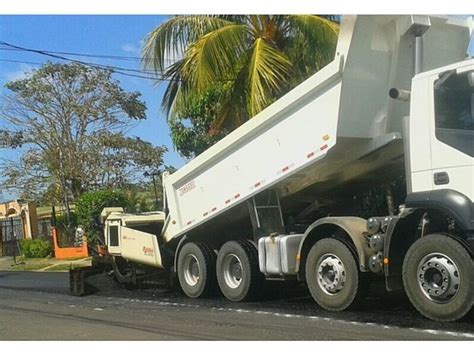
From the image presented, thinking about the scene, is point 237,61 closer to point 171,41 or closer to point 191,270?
point 171,41

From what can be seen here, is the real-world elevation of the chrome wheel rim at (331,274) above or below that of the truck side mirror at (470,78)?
below

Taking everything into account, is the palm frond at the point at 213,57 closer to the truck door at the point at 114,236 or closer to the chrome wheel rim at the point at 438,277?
the truck door at the point at 114,236

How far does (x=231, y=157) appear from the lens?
8125 millimetres

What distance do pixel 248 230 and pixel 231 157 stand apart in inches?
44.1

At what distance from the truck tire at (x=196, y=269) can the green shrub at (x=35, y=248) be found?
182 inches

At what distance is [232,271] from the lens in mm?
8531

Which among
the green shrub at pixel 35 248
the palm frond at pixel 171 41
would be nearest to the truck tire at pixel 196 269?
the palm frond at pixel 171 41

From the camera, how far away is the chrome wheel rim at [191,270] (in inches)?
355

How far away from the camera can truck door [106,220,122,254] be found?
10.3 metres

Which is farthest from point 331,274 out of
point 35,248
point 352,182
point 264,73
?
point 35,248

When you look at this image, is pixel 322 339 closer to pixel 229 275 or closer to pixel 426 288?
pixel 426 288

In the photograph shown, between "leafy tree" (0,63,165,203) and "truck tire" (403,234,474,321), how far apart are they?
12.9 ft

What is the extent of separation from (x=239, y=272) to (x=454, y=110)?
3619 millimetres

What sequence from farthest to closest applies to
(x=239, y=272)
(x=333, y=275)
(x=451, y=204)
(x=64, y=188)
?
(x=64, y=188) < (x=239, y=272) < (x=333, y=275) < (x=451, y=204)
